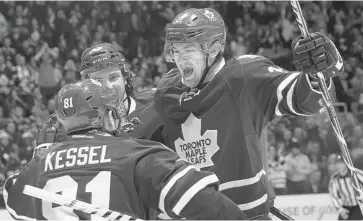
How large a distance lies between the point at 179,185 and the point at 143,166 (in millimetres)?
118

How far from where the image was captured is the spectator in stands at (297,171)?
5.70 meters

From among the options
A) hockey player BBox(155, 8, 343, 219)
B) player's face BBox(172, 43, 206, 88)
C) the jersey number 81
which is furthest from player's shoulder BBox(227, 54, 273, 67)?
the jersey number 81

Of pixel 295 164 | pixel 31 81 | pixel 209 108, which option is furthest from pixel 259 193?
pixel 31 81

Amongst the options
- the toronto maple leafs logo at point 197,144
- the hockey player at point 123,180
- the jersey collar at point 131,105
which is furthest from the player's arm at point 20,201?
the jersey collar at point 131,105

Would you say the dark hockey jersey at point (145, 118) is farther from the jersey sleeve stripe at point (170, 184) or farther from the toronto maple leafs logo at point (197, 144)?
the jersey sleeve stripe at point (170, 184)

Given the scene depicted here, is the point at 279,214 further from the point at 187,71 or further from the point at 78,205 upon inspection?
the point at 78,205

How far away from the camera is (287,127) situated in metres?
5.84

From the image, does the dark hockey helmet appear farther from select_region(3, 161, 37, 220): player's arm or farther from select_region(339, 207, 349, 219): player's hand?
select_region(339, 207, 349, 219): player's hand

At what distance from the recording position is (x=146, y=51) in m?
8.28

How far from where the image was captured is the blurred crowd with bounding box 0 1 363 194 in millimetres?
5762

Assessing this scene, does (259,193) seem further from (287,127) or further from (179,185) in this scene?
(287,127)

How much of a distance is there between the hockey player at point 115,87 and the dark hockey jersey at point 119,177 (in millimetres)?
1103

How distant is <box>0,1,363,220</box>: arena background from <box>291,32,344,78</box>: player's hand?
3209 mm

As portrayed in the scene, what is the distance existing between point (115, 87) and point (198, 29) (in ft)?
2.36
